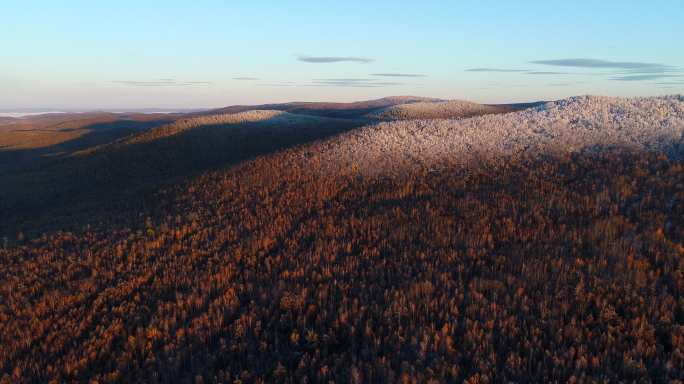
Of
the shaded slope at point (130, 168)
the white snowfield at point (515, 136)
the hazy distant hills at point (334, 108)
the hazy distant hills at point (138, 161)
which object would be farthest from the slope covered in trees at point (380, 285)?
the hazy distant hills at point (334, 108)

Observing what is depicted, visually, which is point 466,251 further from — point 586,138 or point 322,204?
point 586,138

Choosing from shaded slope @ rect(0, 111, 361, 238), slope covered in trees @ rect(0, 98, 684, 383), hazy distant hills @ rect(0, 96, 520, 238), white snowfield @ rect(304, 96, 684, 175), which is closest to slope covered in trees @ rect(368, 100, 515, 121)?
hazy distant hills @ rect(0, 96, 520, 238)

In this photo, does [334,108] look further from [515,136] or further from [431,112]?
[515,136]

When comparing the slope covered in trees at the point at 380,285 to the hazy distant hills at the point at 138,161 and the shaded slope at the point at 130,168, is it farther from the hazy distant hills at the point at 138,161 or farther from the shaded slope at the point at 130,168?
the hazy distant hills at the point at 138,161

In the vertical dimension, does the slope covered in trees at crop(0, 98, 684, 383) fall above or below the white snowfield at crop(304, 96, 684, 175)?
below

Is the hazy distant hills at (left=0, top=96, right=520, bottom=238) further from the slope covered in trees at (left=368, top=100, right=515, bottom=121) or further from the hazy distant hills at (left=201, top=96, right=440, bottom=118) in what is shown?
the hazy distant hills at (left=201, top=96, right=440, bottom=118)

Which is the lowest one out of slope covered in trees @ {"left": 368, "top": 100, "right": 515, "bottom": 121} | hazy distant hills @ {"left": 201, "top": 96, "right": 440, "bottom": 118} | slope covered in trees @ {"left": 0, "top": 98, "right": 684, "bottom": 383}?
slope covered in trees @ {"left": 0, "top": 98, "right": 684, "bottom": 383}
